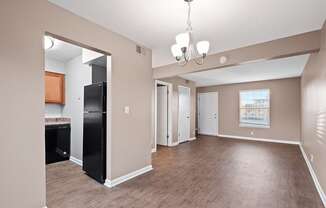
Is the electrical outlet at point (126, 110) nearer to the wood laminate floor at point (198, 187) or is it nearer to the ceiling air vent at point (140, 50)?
the ceiling air vent at point (140, 50)

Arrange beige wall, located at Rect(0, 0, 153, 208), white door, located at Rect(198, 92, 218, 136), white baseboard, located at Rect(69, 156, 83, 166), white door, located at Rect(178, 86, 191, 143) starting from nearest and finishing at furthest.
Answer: beige wall, located at Rect(0, 0, 153, 208), white baseboard, located at Rect(69, 156, 83, 166), white door, located at Rect(178, 86, 191, 143), white door, located at Rect(198, 92, 218, 136)

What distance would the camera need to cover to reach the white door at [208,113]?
8172 millimetres

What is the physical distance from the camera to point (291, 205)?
2.24 metres

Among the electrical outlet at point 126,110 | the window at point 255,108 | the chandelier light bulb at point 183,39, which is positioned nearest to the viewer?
the chandelier light bulb at point 183,39

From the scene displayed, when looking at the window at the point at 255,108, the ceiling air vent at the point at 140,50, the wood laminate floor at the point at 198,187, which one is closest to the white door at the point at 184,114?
the wood laminate floor at the point at 198,187

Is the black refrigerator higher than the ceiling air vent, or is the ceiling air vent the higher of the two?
the ceiling air vent

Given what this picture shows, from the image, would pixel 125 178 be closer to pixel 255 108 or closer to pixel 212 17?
pixel 212 17

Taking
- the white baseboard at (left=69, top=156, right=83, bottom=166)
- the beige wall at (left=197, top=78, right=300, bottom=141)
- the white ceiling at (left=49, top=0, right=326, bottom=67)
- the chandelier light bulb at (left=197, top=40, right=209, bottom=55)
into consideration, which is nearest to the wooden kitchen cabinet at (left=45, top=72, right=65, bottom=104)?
the white baseboard at (left=69, top=156, right=83, bottom=166)

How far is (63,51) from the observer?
3.78 m

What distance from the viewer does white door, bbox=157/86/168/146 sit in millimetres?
5848

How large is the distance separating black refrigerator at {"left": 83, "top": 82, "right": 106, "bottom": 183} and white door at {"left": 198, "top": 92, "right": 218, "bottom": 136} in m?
6.28

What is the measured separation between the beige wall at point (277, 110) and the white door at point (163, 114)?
11.2 ft

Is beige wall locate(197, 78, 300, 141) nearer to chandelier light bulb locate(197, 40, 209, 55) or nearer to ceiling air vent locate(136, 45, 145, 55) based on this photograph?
ceiling air vent locate(136, 45, 145, 55)

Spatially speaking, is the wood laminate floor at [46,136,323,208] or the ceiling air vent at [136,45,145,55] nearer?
the wood laminate floor at [46,136,323,208]
